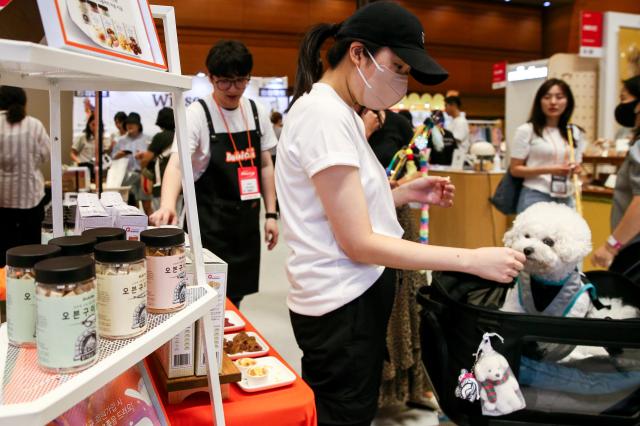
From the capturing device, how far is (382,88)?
1.32m

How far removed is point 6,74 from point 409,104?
36.4ft

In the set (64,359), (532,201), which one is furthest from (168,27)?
(532,201)

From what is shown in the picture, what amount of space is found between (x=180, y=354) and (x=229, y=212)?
4.59ft

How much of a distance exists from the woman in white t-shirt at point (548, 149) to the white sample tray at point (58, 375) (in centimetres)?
310

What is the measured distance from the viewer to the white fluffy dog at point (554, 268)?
66.6 inches

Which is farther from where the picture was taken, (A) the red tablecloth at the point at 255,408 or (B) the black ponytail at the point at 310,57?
(B) the black ponytail at the point at 310,57

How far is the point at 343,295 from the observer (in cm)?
130

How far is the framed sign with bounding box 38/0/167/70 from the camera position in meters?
0.65

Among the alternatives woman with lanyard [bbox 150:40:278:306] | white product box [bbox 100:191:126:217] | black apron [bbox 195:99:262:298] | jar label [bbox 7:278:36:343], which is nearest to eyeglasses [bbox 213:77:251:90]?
woman with lanyard [bbox 150:40:278:306]

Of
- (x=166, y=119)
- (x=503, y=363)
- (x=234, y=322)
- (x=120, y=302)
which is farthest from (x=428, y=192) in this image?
(x=166, y=119)

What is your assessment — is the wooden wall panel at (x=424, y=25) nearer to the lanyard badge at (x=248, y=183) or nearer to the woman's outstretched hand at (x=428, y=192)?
the lanyard badge at (x=248, y=183)

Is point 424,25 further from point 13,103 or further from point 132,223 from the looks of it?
point 132,223

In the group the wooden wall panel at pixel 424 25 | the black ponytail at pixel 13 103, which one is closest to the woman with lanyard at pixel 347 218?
the black ponytail at pixel 13 103

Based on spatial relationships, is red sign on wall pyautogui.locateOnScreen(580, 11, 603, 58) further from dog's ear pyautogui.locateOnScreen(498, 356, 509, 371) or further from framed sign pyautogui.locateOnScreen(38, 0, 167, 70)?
framed sign pyautogui.locateOnScreen(38, 0, 167, 70)
